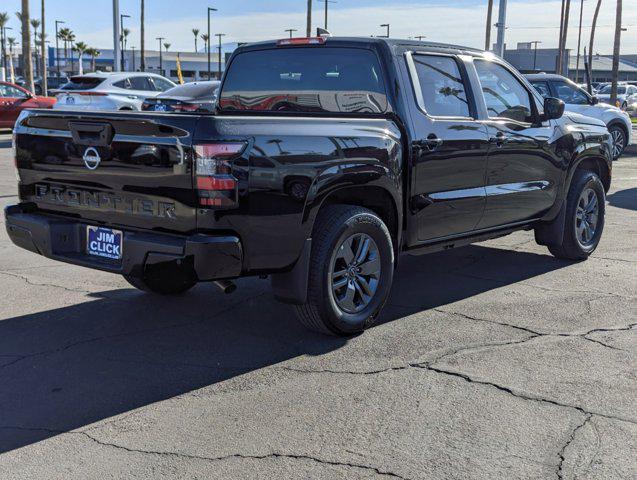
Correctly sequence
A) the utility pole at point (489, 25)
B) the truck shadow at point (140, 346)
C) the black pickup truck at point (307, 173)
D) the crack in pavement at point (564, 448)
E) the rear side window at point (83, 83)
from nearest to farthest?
the crack in pavement at point (564, 448), the truck shadow at point (140, 346), the black pickup truck at point (307, 173), the rear side window at point (83, 83), the utility pole at point (489, 25)

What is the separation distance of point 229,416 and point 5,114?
19.8 meters

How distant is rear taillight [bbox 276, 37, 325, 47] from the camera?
5781 millimetres

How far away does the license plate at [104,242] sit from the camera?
4547 millimetres

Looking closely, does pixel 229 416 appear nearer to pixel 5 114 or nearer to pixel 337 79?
pixel 337 79

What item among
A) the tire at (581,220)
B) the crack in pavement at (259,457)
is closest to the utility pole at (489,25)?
the tire at (581,220)

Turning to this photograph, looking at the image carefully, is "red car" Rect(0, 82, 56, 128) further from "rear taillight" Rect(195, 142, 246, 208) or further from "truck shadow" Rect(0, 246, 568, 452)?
"rear taillight" Rect(195, 142, 246, 208)

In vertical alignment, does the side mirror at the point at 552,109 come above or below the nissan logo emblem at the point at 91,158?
above

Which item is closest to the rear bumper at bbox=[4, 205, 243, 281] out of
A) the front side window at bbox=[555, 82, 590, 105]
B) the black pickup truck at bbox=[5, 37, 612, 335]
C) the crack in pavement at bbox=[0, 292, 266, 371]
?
the black pickup truck at bbox=[5, 37, 612, 335]

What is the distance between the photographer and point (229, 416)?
3.86 m

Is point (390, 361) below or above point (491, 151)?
below

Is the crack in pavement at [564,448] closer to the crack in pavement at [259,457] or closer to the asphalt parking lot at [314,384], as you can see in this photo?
the asphalt parking lot at [314,384]

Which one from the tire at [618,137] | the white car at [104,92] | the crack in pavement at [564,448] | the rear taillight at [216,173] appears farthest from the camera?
the white car at [104,92]

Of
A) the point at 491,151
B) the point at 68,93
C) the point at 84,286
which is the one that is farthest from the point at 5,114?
the point at 491,151

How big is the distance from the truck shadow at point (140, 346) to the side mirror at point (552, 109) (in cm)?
142
